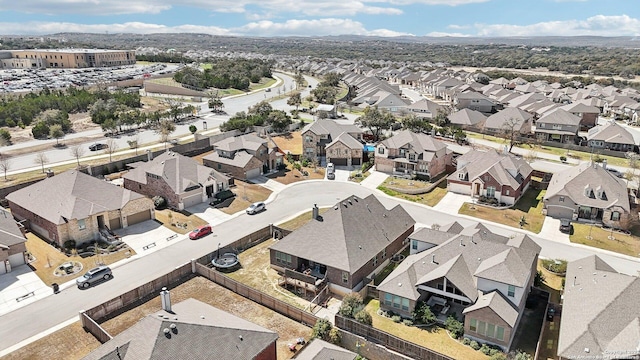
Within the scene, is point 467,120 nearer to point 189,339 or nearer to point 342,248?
point 342,248

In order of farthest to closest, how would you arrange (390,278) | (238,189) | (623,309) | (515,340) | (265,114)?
(265,114) → (238,189) → (390,278) → (515,340) → (623,309)

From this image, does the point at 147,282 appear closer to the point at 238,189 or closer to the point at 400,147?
the point at 238,189

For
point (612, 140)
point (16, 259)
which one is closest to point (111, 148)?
point (16, 259)

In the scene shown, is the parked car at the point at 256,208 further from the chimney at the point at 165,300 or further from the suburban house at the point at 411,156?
the chimney at the point at 165,300

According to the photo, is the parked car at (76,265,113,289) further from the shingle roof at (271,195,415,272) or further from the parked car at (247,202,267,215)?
the parked car at (247,202,267,215)

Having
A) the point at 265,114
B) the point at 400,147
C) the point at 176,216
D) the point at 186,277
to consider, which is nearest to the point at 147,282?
the point at 186,277

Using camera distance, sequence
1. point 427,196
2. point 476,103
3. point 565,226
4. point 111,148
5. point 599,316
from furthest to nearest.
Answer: point 476,103, point 111,148, point 427,196, point 565,226, point 599,316

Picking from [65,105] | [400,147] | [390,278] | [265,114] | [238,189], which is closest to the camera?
[390,278]
